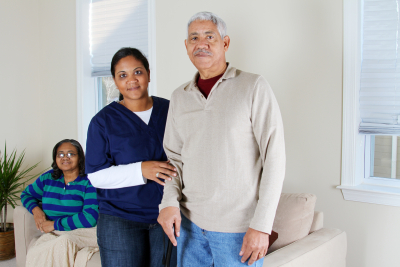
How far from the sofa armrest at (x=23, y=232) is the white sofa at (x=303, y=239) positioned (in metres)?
0.77

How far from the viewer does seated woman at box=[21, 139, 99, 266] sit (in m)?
2.23

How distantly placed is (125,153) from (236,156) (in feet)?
2.04

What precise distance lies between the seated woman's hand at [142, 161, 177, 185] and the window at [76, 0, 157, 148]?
201 centimetres

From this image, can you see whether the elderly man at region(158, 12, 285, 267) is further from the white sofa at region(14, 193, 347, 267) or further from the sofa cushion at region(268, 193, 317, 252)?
the sofa cushion at region(268, 193, 317, 252)

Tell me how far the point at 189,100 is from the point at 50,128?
3024 mm

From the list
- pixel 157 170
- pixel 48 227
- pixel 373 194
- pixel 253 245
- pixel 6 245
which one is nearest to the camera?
pixel 253 245

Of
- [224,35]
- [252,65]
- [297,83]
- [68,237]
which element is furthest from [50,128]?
[224,35]

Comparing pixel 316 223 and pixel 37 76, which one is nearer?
pixel 316 223

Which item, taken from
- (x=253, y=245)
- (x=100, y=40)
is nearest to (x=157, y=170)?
(x=253, y=245)

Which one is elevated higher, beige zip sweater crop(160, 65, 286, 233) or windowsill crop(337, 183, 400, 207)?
beige zip sweater crop(160, 65, 286, 233)

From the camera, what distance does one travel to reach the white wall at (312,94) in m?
2.10

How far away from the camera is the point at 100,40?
3.51 metres

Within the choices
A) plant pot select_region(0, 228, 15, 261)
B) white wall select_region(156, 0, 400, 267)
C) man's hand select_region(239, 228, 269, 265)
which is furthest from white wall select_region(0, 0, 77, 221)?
man's hand select_region(239, 228, 269, 265)

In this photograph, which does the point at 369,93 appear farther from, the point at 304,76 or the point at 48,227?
the point at 48,227
